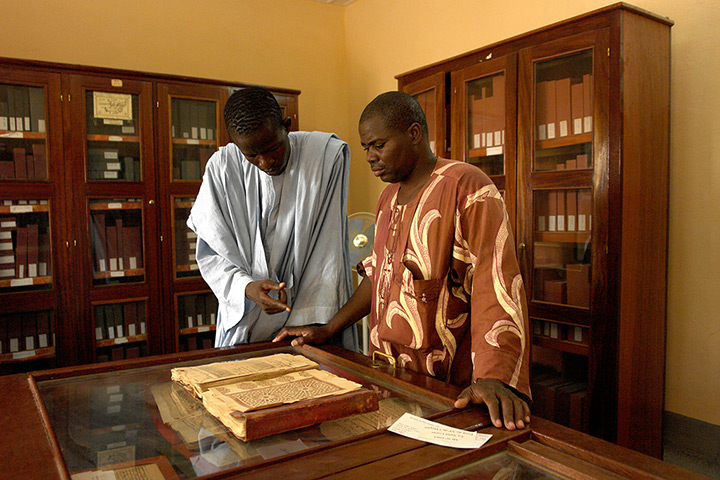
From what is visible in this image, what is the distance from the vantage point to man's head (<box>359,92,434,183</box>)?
138 centimetres

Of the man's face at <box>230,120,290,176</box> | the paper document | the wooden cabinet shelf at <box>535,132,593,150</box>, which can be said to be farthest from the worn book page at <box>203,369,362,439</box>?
the wooden cabinet shelf at <box>535,132,593,150</box>

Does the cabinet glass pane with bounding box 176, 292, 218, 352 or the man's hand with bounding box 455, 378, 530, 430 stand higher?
the man's hand with bounding box 455, 378, 530, 430

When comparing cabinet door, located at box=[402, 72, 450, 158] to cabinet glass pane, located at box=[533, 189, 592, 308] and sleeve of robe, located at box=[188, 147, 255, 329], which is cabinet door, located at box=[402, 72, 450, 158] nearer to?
cabinet glass pane, located at box=[533, 189, 592, 308]

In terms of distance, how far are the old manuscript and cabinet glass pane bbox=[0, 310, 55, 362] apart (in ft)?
8.96

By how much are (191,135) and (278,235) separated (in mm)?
2404

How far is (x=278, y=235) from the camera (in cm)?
177

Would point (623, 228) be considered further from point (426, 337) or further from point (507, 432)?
point (507, 432)

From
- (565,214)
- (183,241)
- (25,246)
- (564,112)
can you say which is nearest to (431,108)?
(564,112)

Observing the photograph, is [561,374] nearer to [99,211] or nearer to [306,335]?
[306,335]

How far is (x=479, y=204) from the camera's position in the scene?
1241 millimetres

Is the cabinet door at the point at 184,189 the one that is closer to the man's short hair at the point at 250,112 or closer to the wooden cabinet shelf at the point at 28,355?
the wooden cabinet shelf at the point at 28,355

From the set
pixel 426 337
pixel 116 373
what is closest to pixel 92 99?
pixel 116 373

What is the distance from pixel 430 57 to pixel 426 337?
359 centimetres

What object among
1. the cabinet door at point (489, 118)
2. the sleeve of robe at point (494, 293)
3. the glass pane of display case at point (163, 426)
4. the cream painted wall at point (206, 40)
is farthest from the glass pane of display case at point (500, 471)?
the cream painted wall at point (206, 40)
